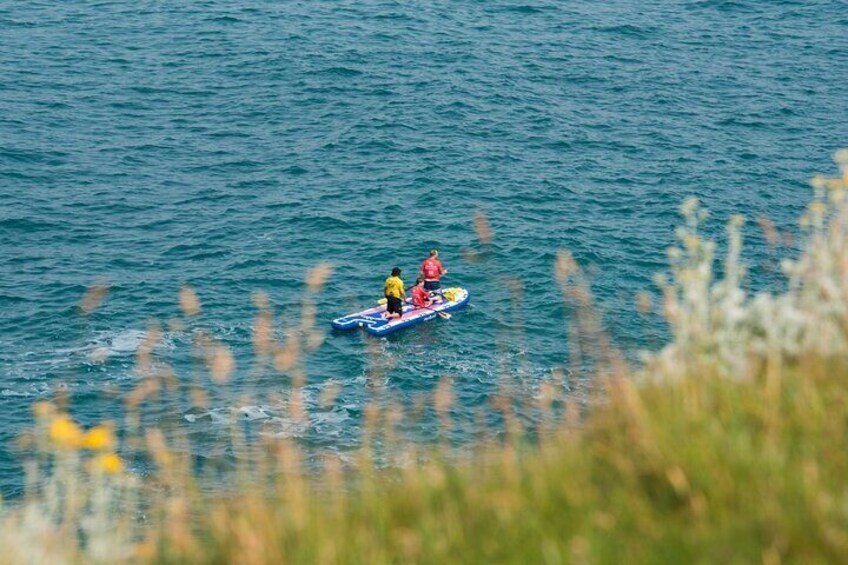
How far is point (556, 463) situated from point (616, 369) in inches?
26.6

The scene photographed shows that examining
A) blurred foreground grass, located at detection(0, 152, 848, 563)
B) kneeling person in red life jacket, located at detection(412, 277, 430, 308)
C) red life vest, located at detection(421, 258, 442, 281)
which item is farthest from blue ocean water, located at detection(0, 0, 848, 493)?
blurred foreground grass, located at detection(0, 152, 848, 563)

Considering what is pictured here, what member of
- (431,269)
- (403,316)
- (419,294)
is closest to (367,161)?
(431,269)

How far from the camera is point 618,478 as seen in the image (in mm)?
5711

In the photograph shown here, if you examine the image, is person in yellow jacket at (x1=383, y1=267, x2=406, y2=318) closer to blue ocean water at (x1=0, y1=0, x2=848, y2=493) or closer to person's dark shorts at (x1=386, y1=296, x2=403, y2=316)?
person's dark shorts at (x1=386, y1=296, x2=403, y2=316)

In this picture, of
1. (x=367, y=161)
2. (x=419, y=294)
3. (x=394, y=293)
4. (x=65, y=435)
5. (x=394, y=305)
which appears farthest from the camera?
(x=367, y=161)

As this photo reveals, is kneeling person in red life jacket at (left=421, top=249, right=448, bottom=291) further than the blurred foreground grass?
Yes

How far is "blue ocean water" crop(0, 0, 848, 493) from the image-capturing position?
106 ft

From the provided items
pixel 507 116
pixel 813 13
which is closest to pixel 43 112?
pixel 507 116

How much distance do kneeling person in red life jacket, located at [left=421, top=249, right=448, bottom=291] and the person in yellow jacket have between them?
1496mm

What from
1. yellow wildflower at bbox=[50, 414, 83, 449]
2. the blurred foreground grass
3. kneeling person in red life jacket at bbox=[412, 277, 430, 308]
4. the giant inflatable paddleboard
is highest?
yellow wildflower at bbox=[50, 414, 83, 449]

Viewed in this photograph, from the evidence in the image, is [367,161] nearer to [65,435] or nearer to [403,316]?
[403,316]

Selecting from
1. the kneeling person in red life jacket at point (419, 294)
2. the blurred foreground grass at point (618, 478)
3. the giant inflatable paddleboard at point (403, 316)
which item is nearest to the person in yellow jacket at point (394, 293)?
the giant inflatable paddleboard at point (403, 316)

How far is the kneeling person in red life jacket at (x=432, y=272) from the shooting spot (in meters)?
34.2

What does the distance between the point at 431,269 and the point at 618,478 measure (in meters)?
28.5
